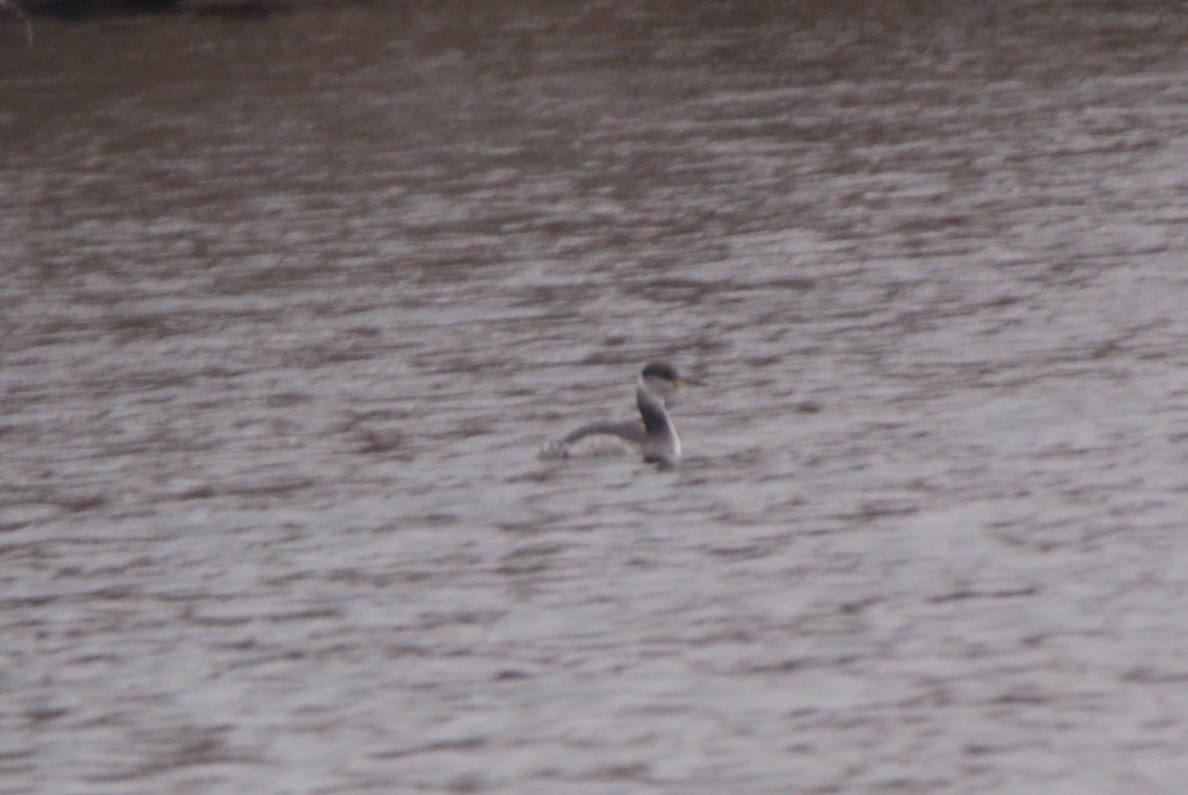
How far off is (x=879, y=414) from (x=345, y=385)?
19.4ft

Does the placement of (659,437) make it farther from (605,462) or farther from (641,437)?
(605,462)

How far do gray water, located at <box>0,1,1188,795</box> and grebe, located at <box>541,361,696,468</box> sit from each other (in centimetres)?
17

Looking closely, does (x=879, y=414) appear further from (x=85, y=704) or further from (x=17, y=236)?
(x=17, y=236)

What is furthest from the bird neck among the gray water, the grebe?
the gray water

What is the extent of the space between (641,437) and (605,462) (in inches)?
17.1

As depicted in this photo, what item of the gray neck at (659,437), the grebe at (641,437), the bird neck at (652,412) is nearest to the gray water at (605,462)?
the grebe at (641,437)

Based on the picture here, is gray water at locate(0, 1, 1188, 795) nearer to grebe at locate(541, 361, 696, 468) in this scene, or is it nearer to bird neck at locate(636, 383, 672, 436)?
grebe at locate(541, 361, 696, 468)

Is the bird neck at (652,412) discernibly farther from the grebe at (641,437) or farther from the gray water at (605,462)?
the gray water at (605,462)

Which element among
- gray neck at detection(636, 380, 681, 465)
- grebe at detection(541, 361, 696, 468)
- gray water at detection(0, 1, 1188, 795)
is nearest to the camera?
gray water at detection(0, 1, 1188, 795)

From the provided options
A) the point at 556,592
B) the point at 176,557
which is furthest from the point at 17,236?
the point at 556,592

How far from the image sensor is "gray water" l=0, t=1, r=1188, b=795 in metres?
15.3

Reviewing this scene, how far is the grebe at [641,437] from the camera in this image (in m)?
22.2

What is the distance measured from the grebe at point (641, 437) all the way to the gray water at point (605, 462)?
0.54 feet

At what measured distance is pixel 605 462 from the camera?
22531 millimetres
